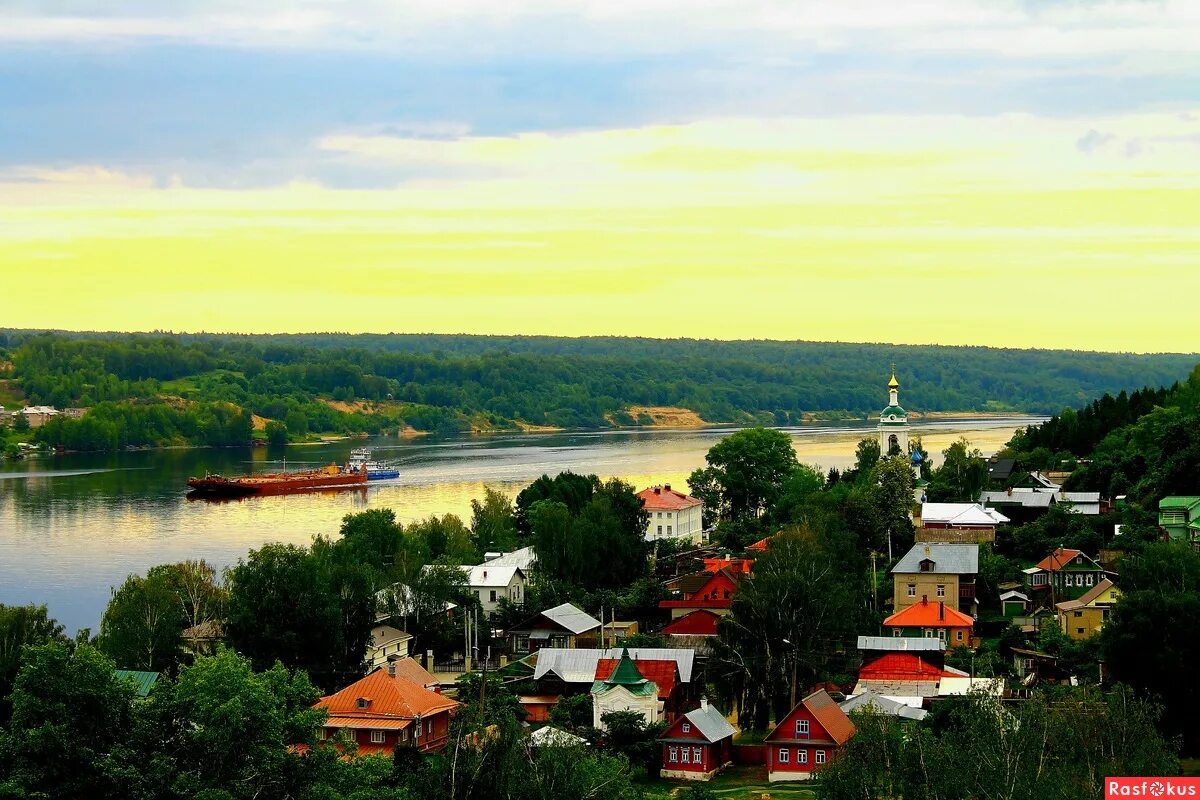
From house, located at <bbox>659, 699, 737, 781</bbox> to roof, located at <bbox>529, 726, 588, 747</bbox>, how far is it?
2.02 meters

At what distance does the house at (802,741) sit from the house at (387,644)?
10.6 meters

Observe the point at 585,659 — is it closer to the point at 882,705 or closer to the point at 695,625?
the point at 695,625

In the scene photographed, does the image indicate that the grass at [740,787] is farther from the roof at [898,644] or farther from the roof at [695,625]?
the roof at [695,625]

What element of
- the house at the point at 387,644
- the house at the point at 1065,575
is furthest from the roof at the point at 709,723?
the house at the point at 1065,575

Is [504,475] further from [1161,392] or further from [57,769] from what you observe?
[57,769]

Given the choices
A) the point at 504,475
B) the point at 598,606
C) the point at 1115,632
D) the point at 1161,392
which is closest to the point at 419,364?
the point at 504,475

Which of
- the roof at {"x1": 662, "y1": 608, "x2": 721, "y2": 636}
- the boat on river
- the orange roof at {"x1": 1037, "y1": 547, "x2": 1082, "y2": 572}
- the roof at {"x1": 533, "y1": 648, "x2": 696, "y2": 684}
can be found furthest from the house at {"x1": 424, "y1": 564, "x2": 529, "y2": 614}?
the boat on river

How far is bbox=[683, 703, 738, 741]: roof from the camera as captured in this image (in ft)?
86.4

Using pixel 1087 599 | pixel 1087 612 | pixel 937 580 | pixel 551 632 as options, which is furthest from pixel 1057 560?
pixel 551 632

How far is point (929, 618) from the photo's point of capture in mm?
34344

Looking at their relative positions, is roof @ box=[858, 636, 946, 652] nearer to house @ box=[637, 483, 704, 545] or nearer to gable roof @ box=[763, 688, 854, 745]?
gable roof @ box=[763, 688, 854, 745]

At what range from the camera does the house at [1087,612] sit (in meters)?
34.1

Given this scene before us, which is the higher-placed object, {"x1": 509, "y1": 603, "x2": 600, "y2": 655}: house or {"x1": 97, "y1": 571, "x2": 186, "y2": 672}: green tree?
{"x1": 97, "y1": 571, "x2": 186, "y2": 672}: green tree

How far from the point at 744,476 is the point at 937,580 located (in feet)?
87.4
